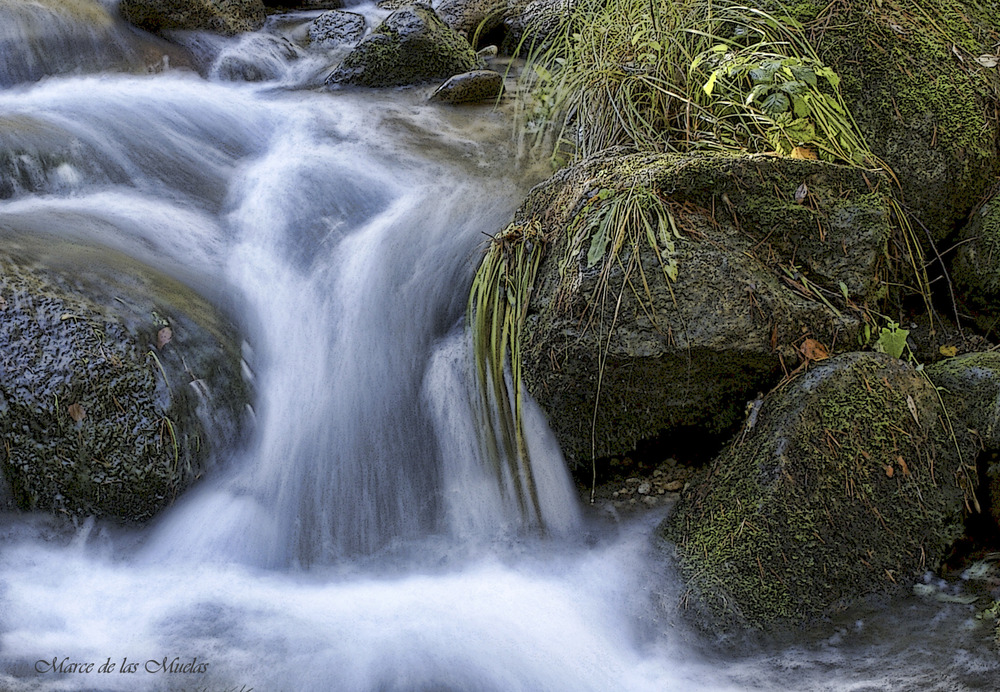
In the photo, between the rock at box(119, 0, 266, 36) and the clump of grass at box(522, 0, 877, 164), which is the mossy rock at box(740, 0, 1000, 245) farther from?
the rock at box(119, 0, 266, 36)

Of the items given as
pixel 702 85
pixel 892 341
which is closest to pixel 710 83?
pixel 702 85

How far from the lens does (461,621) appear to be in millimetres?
2639

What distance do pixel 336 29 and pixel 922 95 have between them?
506 cm

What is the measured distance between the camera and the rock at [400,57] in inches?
234

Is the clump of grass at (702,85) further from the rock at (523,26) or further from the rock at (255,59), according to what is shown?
the rock at (255,59)

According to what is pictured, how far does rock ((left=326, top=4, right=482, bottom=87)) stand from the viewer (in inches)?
234

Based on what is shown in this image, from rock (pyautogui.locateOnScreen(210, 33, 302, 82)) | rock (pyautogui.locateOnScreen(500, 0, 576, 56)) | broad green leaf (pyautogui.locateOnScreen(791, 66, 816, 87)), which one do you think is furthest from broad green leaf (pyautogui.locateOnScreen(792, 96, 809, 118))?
rock (pyautogui.locateOnScreen(210, 33, 302, 82))

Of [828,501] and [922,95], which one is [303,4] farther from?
[828,501]

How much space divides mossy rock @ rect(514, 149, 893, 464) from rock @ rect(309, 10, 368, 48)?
14.9 feet

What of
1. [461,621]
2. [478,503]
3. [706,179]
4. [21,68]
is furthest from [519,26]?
[461,621]

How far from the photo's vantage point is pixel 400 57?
595cm

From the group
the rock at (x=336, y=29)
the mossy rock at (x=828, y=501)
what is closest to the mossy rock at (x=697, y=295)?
the mossy rock at (x=828, y=501)

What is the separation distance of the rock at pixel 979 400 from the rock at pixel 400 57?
4.20 metres

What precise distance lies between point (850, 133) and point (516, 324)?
5.44 feet
